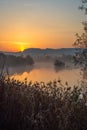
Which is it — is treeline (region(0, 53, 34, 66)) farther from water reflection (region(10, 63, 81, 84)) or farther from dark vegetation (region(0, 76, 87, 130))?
dark vegetation (region(0, 76, 87, 130))

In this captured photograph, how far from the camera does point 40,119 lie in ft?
13.8

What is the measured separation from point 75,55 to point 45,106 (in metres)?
8.04

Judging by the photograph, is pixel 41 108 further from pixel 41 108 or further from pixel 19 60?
pixel 19 60

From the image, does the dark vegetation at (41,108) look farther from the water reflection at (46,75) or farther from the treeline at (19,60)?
the treeline at (19,60)

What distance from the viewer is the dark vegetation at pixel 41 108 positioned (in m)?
4.33

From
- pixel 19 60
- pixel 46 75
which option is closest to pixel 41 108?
pixel 46 75

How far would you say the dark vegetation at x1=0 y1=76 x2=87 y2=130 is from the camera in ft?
14.2

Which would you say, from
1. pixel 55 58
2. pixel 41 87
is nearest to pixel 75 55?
pixel 41 87

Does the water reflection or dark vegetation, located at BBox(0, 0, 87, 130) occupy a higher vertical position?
the water reflection

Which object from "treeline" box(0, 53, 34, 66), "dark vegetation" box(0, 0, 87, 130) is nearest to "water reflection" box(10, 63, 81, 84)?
"dark vegetation" box(0, 0, 87, 130)

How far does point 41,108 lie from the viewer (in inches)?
195

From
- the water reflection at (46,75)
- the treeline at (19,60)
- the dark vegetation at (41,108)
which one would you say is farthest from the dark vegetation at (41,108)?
the treeline at (19,60)

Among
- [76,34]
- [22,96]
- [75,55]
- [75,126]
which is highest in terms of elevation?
[76,34]

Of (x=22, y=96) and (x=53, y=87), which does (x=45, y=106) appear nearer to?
(x=22, y=96)
